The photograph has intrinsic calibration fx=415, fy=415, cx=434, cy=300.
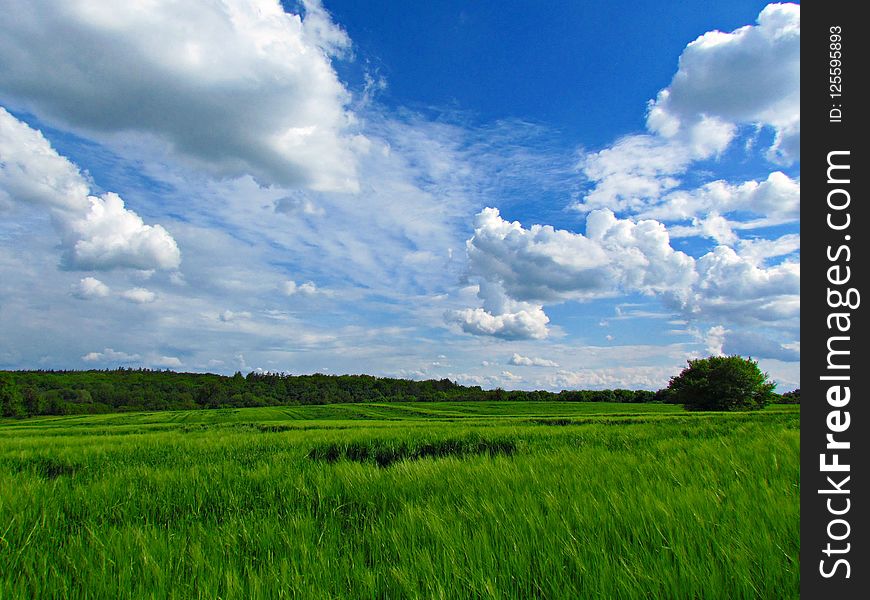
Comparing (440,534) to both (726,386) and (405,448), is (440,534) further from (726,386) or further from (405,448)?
(726,386)

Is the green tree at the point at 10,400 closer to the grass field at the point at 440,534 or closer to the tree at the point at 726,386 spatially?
the grass field at the point at 440,534

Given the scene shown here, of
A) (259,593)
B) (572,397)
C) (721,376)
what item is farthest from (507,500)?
(572,397)

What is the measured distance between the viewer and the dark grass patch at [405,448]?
24.3 feet

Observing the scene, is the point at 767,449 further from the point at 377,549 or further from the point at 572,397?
the point at 572,397

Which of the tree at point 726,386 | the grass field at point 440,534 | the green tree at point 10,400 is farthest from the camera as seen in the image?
the green tree at point 10,400

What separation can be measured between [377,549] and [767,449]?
4188 millimetres

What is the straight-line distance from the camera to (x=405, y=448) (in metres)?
7.84

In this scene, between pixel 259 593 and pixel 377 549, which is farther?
pixel 377 549

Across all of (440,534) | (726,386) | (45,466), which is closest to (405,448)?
(440,534)

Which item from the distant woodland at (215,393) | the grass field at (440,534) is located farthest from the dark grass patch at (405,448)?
the distant woodland at (215,393)

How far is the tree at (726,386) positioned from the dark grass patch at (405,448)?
67.4 meters

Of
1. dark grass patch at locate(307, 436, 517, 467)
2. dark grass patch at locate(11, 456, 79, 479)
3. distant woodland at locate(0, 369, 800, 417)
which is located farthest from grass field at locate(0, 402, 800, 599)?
distant woodland at locate(0, 369, 800, 417)

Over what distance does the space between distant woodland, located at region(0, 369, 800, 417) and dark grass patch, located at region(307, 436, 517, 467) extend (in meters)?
94.3

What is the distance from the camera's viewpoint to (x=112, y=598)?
1835 mm
